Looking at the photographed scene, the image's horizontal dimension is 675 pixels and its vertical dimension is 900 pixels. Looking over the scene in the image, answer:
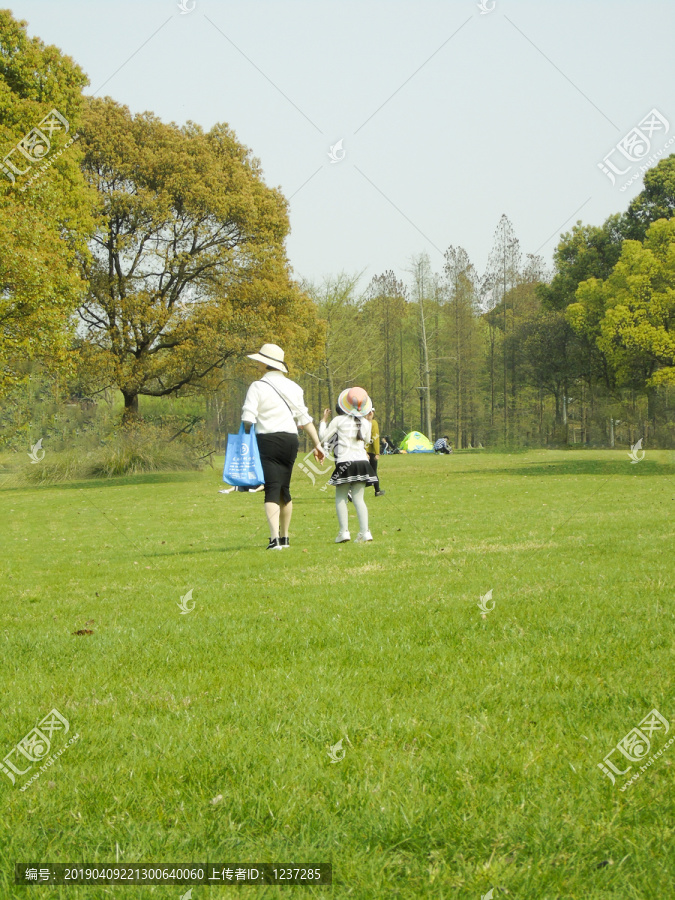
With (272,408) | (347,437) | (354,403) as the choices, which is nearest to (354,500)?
(347,437)

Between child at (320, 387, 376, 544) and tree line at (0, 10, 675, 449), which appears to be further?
tree line at (0, 10, 675, 449)

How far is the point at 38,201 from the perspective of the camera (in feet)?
84.3

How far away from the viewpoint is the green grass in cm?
256

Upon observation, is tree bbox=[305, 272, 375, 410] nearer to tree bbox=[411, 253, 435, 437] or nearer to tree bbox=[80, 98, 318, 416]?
tree bbox=[411, 253, 435, 437]

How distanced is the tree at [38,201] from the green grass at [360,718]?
17579mm

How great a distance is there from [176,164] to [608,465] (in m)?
21.4

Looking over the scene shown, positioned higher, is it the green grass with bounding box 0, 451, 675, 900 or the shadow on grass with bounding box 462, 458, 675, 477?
the shadow on grass with bounding box 462, 458, 675, 477

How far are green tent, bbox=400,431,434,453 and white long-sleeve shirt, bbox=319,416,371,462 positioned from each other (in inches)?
2054

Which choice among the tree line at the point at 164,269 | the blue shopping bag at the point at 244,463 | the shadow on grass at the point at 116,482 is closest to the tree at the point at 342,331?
the tree line at the point at 164,269

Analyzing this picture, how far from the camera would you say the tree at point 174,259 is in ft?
109

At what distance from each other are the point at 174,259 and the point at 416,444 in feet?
109

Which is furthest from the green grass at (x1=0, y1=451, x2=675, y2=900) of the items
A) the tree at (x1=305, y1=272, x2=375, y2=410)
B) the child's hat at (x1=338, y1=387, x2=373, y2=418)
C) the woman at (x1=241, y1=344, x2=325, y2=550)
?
the tree at (x1=305, y1=272, x2=375, y2=410)

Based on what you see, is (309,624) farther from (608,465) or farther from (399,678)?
(608,465)

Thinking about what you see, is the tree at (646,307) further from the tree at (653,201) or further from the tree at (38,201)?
the tree at (38,201)
